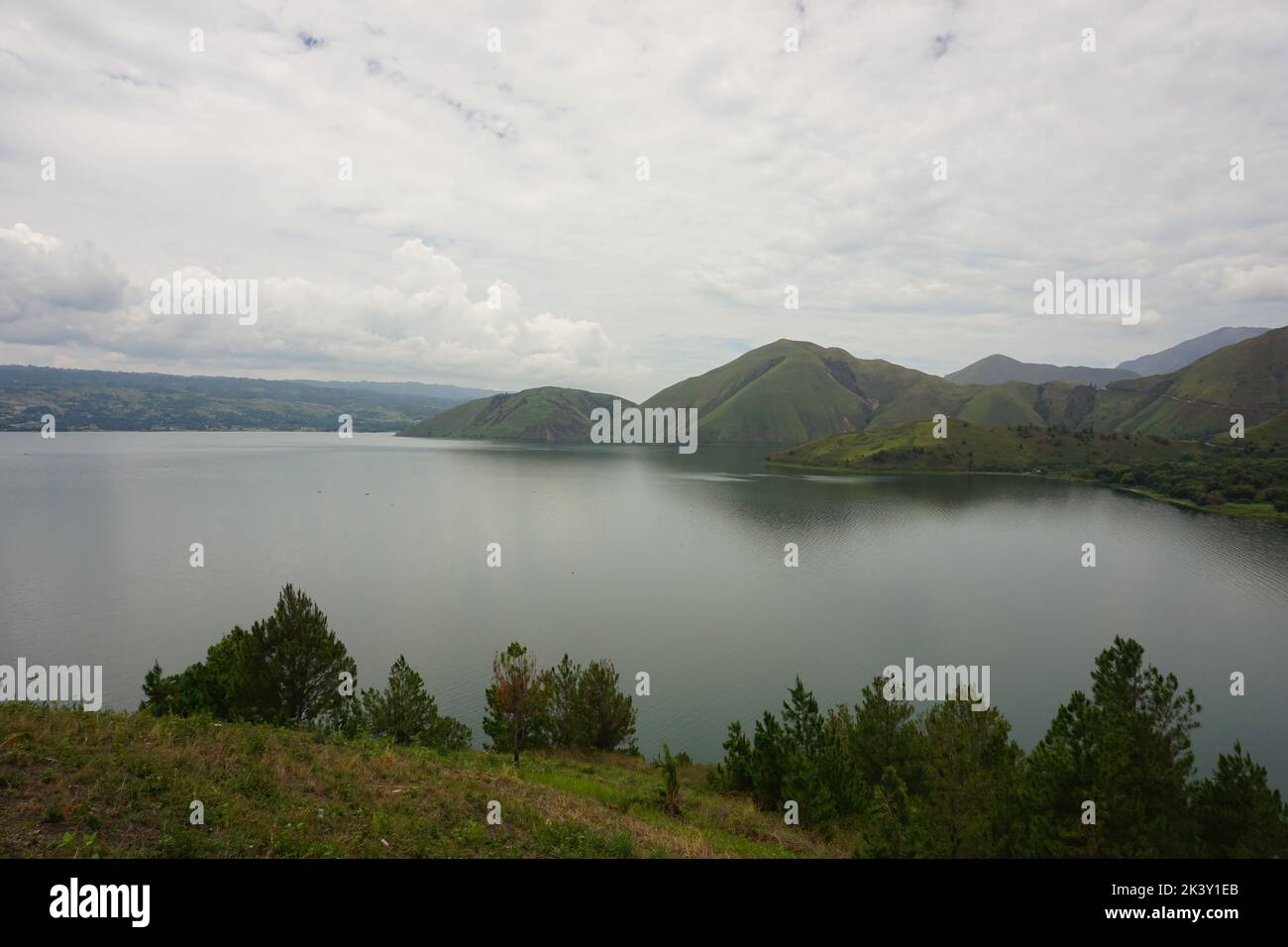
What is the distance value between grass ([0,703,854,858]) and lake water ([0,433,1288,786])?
2333 cm

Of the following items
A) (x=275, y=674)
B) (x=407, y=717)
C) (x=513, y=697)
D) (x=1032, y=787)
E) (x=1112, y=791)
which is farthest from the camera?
(x=275, y=674)

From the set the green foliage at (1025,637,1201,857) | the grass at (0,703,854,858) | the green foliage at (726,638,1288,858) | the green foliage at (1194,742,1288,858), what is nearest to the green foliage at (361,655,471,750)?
the grass at (0,703,854,858)

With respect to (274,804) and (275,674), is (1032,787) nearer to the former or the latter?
(274,804)

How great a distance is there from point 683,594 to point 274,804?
63076 millimetres

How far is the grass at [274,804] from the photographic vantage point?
1184 cm

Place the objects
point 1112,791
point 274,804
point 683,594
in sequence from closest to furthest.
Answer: point 274,804 → point 1112,791 → point 683,594

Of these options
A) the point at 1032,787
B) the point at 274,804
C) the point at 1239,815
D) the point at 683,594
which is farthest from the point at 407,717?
the point at 683,594

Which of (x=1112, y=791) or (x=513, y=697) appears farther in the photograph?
(x=513, y=697)

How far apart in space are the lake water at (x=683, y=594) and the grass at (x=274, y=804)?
76.5 ft

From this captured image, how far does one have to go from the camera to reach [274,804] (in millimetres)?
14648

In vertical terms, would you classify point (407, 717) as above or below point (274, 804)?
below

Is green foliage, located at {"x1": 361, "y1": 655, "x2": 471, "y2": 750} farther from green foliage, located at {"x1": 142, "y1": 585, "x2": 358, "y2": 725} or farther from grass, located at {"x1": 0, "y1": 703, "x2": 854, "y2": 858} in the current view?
grass, located at {"x1": 0, "y1": 703, "x2": 854, "y2": 858}

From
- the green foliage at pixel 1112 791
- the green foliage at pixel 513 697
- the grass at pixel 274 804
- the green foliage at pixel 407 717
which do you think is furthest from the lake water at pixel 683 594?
the grass at pixel 274 804

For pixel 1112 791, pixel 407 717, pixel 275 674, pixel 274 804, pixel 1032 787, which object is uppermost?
pixel 274 804
